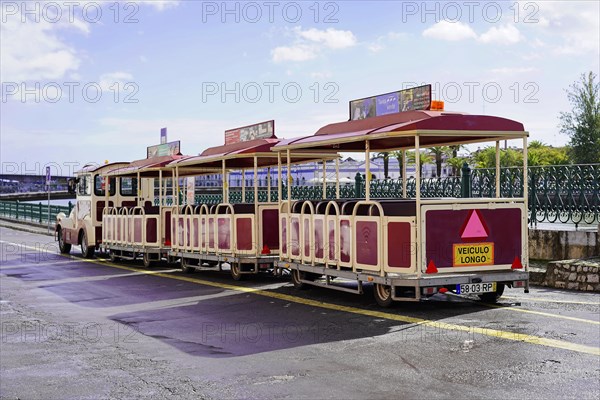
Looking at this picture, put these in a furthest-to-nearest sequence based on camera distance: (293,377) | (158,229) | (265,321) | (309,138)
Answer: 1. (158,229)
2. (309,138)
3. (265,321)
4. (293,377)

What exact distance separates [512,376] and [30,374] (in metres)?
4.95

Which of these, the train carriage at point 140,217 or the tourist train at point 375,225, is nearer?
the tourist train at point 375,225

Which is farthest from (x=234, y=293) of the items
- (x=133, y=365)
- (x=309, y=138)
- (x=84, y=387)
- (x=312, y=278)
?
(x=84, y=387)

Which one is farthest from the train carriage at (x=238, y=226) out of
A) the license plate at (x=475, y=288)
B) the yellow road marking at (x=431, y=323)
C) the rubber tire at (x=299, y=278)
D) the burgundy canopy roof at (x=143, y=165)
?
the license plate at (x=475, y=288)

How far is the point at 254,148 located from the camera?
1588cm

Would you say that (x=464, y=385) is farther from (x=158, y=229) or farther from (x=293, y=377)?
(x=158, y=229)

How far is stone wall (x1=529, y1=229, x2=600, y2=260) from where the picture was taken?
15.2m

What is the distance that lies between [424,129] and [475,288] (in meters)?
2.44

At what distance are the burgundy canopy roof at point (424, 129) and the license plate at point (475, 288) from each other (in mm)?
2231

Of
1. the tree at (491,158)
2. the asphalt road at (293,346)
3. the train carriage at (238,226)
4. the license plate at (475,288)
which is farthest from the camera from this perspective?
the tree at (491,158)

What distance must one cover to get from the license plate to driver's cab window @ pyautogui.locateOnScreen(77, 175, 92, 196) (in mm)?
15952

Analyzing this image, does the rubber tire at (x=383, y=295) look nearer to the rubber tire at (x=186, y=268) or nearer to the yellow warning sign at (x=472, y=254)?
the yellow warning sign at (x=472, y=254)

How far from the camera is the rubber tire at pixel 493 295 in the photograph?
11.8 meters

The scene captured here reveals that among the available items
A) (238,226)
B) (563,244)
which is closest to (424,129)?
(238,226)
